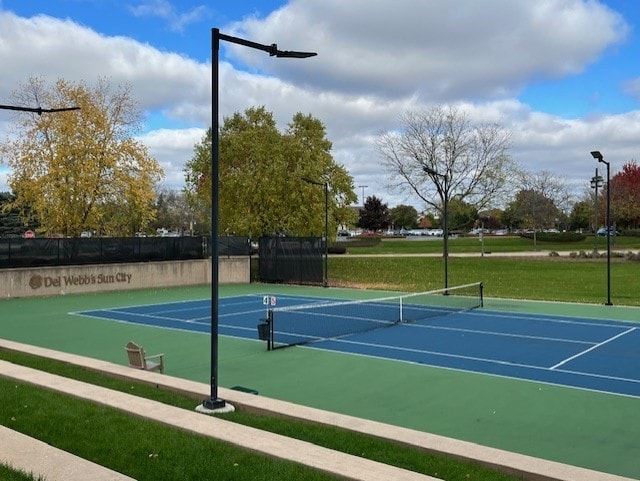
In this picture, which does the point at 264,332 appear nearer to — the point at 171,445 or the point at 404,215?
the point at 171,445

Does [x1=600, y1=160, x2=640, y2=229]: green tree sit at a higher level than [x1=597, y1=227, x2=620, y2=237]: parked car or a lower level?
higher

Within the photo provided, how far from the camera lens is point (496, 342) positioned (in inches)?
636

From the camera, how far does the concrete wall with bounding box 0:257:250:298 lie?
28.1m

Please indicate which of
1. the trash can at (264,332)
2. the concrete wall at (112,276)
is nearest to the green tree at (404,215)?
the concrete wall at (112,276)

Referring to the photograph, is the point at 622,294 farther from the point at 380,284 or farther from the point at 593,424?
the point at 593,424

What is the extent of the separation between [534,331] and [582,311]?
5.87m

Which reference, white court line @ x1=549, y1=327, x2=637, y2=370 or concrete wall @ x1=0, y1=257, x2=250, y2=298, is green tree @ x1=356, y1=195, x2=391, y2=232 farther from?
white court line @ x1=549, y1=327, x2=637, y2=370

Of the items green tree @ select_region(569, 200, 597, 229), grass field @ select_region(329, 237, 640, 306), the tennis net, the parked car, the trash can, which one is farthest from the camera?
green tree @ select_region(569, 200, 597, 229)

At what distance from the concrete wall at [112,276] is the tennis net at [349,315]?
12.3 m

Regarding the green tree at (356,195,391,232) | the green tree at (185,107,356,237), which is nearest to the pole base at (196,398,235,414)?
the green tree at (185,107,356,237)

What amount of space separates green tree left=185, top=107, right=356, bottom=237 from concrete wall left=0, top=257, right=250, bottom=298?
403 cm

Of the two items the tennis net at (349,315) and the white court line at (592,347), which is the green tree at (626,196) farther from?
the white court line at (592,347)

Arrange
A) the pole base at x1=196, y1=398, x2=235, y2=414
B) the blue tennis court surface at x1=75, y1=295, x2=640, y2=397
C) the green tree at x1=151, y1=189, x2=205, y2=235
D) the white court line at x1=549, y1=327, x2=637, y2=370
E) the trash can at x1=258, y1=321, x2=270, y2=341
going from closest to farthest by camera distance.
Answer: the pole base at x1=196, y1=398, x2=235, y2=414 < the blue tennis court surface at x1=75, y1=295, x2=640, y2=397 < the white court line at x1=549, y1=327, x2=637, y2=370 < the trash can at x1=258, y1=321, x2=270, y2=341 < the green tree at x1=151, y1=189, x2=205, y2=235

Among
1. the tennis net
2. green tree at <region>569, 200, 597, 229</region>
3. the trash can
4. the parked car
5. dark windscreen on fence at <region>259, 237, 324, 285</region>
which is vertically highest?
green tree at <region>569, 200, 597, 229</region>
